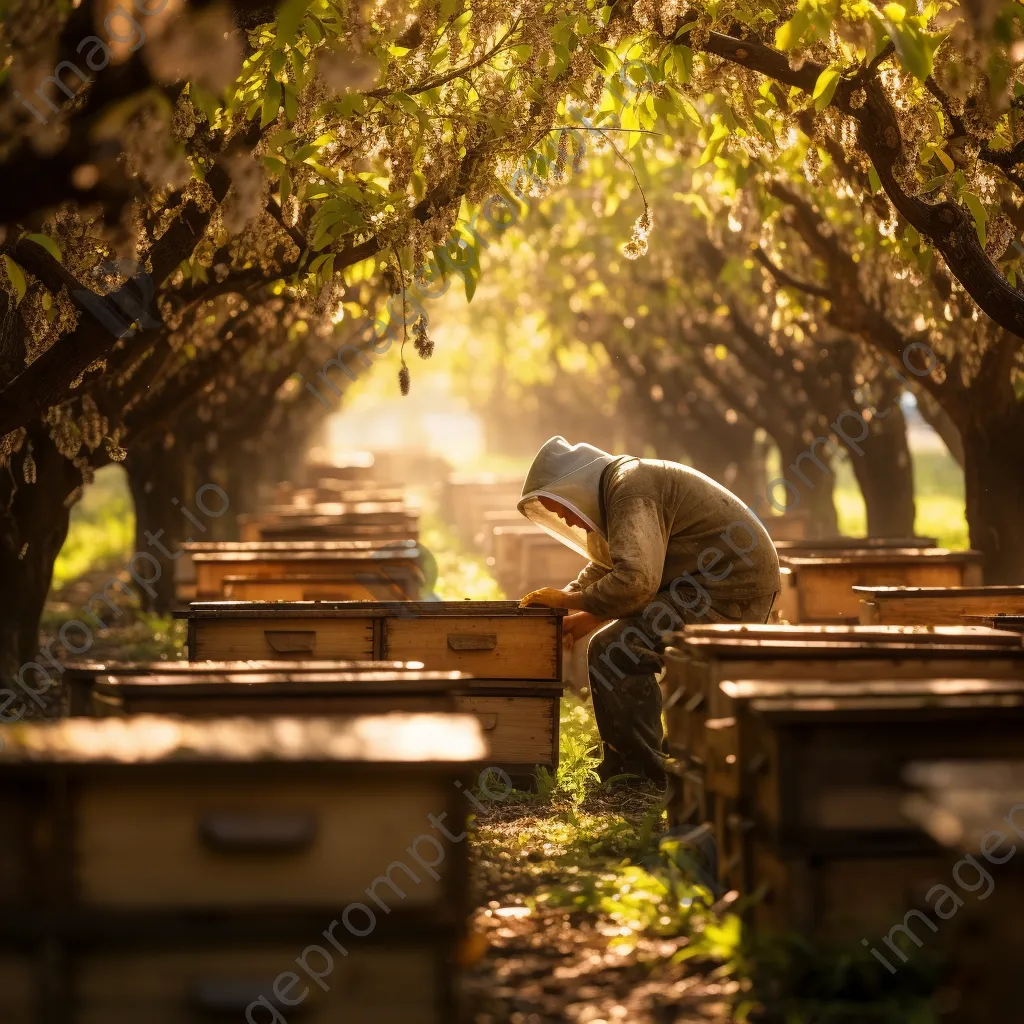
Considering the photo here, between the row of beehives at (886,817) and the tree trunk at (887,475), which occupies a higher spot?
the tree trunk at (887,475)

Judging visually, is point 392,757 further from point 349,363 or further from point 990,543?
point 349,363

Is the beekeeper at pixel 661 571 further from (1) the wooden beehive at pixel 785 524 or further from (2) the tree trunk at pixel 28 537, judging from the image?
(1) the wooden beehive at pixel 785 524

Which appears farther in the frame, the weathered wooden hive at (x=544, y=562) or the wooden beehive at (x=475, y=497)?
the wooden beehive at (x=475, y=497)

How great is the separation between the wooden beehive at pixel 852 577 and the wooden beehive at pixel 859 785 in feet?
18.7

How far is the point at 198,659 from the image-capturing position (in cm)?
776

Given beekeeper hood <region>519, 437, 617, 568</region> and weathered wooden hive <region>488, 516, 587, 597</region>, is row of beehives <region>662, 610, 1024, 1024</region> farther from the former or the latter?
weathered wooden hive <region>488, 516, 587, 597</region>

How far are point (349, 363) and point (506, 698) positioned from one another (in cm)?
1646

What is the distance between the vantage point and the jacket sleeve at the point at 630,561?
7645mm

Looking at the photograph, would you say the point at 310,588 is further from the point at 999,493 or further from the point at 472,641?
the point at 999,493

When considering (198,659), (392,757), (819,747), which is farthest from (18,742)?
(198,659)

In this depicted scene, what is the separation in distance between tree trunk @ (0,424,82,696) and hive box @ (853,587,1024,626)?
5.85 meters

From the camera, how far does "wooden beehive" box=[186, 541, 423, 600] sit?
10.2m

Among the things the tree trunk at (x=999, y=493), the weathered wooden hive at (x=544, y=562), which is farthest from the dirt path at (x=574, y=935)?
the weathered wooden hive at (x=544, y=562)

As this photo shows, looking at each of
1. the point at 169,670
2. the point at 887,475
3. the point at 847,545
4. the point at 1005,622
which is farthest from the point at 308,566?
the point at 887,475
